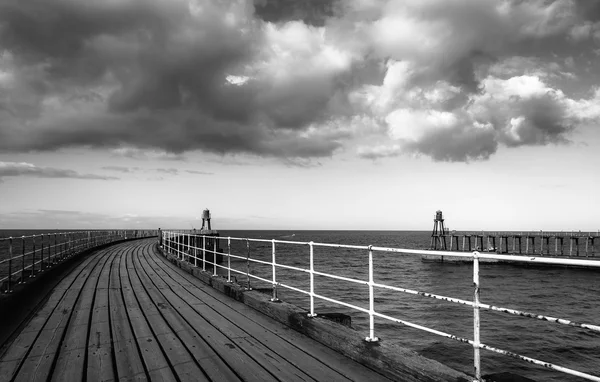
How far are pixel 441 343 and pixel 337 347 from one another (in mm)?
10585

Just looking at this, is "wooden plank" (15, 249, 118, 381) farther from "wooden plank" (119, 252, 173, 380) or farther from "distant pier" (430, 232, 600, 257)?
"distant pier" (430, 232, 600, 257)

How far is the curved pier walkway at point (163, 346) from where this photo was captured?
3.60 metres

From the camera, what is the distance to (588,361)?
11.8 metres

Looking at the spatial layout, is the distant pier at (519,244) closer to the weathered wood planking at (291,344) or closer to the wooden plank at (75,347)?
the weathered wood planking at (291,344)

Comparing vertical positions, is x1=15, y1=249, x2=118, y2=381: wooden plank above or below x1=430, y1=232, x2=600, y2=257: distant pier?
above

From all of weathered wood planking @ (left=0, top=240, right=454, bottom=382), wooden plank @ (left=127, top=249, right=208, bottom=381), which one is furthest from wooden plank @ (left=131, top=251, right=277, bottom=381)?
wooden plank @ (left=127, top=249, right=208, bottom=381)

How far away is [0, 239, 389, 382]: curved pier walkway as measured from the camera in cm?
360

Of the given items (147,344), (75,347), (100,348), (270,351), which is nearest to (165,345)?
(147,344)

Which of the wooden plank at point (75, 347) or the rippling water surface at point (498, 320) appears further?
the rippling water surface at point (498, 320)

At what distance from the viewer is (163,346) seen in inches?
174

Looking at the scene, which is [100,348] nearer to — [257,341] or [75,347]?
[75,347]

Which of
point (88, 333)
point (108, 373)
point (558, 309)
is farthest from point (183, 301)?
point (558, 309)

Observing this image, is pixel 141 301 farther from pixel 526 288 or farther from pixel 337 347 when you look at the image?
pixel 526 288

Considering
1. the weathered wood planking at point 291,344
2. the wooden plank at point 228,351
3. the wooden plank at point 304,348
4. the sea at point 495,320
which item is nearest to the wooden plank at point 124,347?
the wooden plank at point 228,351
